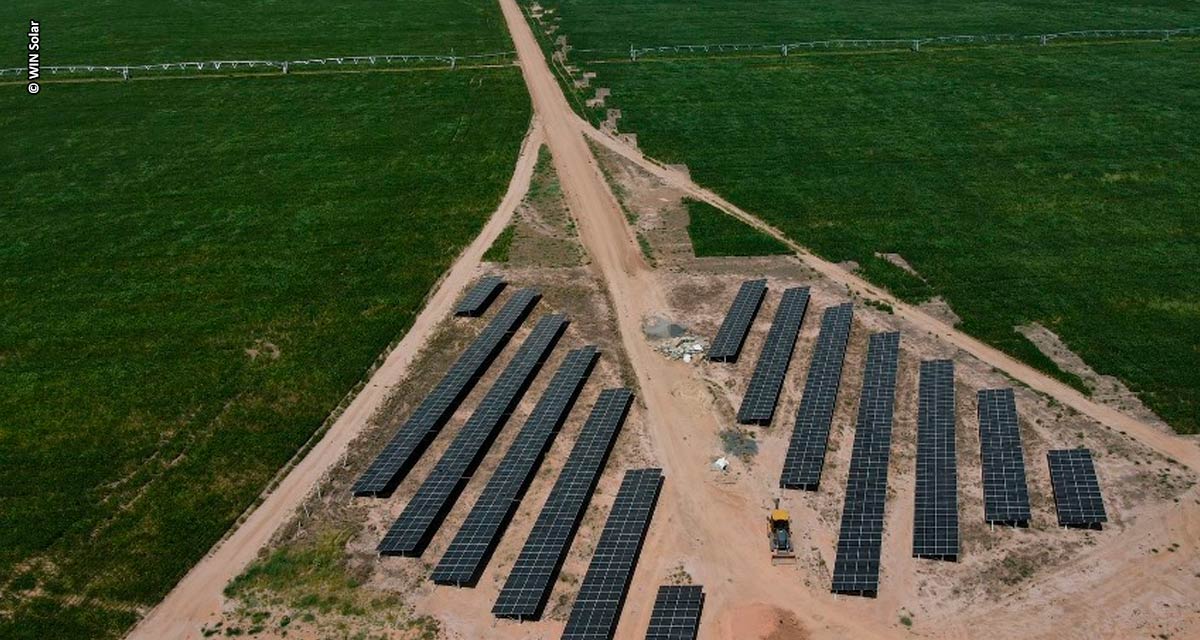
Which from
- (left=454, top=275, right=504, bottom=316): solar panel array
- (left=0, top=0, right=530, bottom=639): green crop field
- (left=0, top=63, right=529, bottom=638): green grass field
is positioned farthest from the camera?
(left=454, top=275, right=504, bottom=316): solar panel array

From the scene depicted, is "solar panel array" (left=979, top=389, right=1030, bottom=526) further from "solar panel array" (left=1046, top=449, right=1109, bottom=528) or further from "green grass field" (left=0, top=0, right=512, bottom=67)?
"green grass field" (left=0, top=0, right=512, bottom=67)

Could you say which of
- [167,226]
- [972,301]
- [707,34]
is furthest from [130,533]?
[707,34]

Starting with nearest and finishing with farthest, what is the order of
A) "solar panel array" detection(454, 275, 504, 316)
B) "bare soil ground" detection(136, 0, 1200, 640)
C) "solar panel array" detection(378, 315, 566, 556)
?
1. "bare soil ground" detection(136, 0, 1200, 640)
2. "solar panel array" detection(378, 315, 566, 556)
3. "solar panel array" detection(454, 275, 504, 316)

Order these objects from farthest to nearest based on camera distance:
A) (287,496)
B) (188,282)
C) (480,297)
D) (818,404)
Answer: (188,282)
(480,297)
(818,404)
(287,496)

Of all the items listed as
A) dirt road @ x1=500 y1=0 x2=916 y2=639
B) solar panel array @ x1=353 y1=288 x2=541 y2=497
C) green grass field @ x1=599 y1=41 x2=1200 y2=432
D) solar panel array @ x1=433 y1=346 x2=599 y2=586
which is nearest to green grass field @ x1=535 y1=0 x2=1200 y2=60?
green grass field @ x1=599 y1=41 x2=1200 y2=432

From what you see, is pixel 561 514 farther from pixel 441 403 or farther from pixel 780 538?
pixel 441 403

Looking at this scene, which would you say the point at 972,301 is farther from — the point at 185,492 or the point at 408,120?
the point at 408,120

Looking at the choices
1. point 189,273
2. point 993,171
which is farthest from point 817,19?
point 189,273
